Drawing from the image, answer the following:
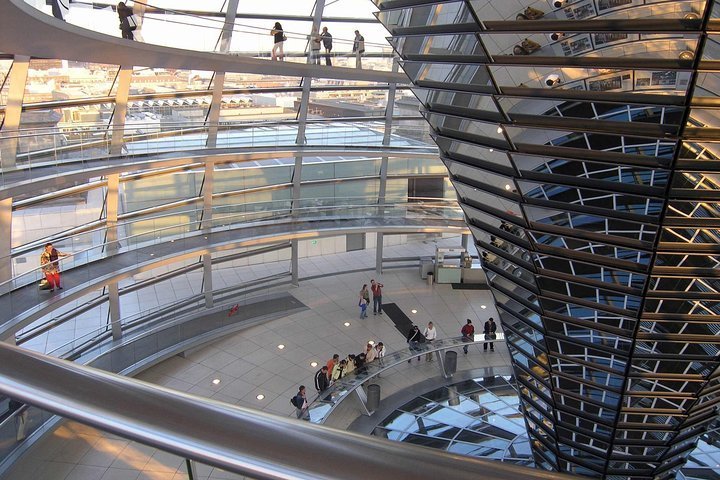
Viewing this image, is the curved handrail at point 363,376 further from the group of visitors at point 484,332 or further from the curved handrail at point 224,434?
the curved handrail at point 224,434

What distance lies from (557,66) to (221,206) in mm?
15776

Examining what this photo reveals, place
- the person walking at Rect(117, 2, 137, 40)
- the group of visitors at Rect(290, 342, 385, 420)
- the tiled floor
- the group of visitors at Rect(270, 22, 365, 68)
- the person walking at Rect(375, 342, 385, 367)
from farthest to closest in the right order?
the group of visitors at Rect(270, 22, 365, 68)
the person walking at Rect(375, 342, 385, 367)
the person walking at Rect(117, 2, 137, 40)
the group of visitors at Rect(290, 342, 385, 420)
the tiled floor

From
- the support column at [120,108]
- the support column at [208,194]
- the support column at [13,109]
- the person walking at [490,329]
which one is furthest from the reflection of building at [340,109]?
Result: the support column at [13,109]

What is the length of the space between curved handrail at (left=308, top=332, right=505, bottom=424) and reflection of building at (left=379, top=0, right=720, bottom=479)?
3.36 meters

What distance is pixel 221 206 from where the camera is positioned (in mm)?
20484

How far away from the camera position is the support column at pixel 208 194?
20.0 m

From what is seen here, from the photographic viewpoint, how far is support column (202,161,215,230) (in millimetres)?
20047

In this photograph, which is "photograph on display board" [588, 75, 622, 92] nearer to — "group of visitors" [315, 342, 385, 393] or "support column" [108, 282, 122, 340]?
"group of visitors" [315, 342, 385, 393]

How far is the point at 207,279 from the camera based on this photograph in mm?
20922

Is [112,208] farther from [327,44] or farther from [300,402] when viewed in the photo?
[300,402]

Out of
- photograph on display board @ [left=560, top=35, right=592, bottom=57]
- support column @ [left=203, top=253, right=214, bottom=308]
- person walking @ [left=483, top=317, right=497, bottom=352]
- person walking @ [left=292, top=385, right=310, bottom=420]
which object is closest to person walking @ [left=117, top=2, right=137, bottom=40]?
support column @ [left=203, top=253, right=214, bottom=308]

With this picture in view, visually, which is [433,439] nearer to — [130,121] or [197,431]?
[130,121]

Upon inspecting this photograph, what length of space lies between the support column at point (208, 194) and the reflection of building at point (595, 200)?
1203 centimetres

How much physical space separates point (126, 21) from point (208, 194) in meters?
6.62
